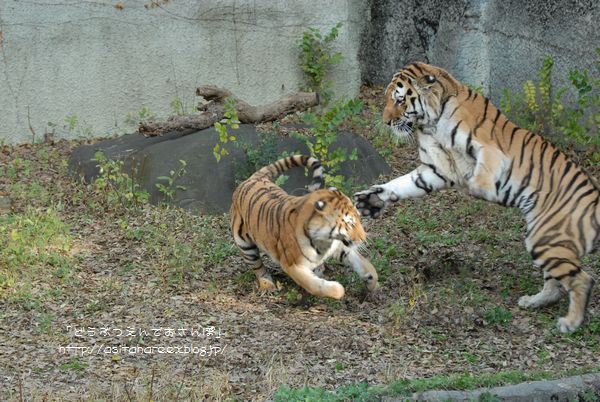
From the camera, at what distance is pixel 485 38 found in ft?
30.3

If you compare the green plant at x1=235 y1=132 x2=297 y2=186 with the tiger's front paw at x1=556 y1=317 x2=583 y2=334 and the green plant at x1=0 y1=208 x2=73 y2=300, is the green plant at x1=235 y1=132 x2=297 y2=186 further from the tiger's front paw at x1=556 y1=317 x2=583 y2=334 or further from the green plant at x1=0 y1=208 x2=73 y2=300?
the tiger's front paw at x1=556 y1=317 x2=583 y2=334

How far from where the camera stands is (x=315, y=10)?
33.1ft

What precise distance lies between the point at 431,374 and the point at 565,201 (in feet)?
4.79

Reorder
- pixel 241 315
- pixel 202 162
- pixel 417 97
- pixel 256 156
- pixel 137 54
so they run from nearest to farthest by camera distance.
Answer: pixel 241 315 → pixel 417 97 → pixel 256 156 → pixel 202 162 → pixel 137 54

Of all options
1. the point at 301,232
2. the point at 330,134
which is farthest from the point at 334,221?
the point at 330,134

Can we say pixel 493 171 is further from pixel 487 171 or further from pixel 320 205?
pixel 320 205

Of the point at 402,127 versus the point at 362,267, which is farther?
the point at 402,127

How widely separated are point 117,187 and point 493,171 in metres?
3.44

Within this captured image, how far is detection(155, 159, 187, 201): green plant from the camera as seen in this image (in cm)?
784

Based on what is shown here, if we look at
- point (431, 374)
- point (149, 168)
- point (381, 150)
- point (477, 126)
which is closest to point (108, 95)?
point (149, 168)

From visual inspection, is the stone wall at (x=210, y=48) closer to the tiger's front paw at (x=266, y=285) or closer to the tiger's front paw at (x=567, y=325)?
the tiger's front paw at (x=567, y=325)

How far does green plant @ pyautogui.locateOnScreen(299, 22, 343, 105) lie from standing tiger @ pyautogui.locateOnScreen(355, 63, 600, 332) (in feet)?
12.9

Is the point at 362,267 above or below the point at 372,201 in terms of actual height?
below

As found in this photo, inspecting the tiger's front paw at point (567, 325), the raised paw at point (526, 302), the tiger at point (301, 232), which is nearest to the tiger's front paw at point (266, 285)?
the tiger at point (301, 232)
